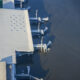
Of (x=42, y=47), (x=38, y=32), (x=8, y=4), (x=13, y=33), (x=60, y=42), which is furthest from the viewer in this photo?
(x=8, y=4)

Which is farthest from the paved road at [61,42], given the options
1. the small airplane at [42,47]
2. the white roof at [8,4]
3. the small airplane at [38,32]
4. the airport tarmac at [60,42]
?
the white roof at [8,4]

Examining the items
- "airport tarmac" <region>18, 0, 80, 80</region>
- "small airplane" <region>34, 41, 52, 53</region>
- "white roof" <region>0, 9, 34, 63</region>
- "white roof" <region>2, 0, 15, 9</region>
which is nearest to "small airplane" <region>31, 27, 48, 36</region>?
"airport tarmac" <region>18, 0, 80, 80</region>

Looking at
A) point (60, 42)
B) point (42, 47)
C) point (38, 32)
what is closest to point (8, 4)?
point (38, 32)

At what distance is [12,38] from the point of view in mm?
7766

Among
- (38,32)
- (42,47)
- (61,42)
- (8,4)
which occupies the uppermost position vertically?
(8,4)

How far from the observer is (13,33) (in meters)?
7.93

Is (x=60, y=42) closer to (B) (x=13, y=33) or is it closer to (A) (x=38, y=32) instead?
(A) (x=38, y=32)

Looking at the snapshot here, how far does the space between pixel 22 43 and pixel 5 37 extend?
69 cm

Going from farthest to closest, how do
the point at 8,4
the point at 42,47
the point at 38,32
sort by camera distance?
1. the point at 8,4
2. the point at 38,32
3. the point at 42,47

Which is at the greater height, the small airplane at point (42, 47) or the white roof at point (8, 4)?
the white roof at point (8, 4)

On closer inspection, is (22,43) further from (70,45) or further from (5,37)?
(70,45)

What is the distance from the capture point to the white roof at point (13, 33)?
7305 millimetres

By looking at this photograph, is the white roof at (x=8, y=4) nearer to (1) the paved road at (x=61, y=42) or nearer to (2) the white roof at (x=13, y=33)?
(2) the white roof at (x=13, y=33)

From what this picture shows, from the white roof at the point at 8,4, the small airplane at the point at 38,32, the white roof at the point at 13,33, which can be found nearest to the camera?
the white roof at the point at 13,33
